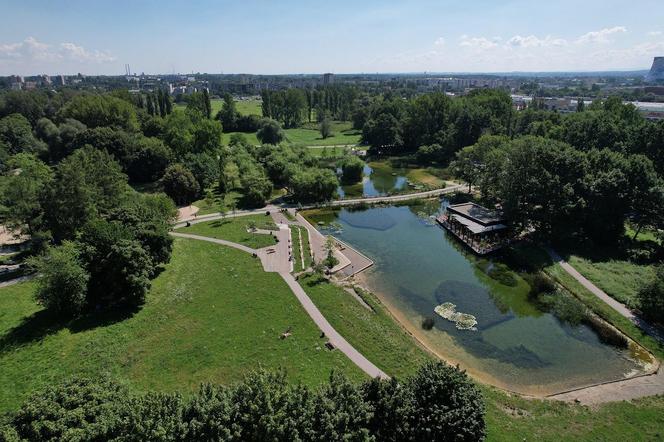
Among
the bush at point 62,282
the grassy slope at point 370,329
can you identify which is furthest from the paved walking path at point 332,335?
the bush at point 62,282

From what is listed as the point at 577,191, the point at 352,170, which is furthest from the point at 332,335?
the point at 352,170

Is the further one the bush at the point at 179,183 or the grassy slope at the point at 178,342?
the bush at the point at 179,183

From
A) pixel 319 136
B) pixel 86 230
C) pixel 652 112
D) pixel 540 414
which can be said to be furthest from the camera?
pixel 652 112

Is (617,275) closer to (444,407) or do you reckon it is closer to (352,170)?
(444,407)

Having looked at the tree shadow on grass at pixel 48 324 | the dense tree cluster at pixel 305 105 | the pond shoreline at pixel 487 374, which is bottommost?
the pond shoreline at pixel 487 374

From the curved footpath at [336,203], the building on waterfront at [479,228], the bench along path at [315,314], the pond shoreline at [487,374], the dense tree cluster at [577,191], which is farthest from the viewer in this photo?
the curved footpath at [336,203]

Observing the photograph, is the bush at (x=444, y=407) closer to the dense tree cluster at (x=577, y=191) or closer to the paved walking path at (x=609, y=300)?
the paved walking path at (x=609, y=300)

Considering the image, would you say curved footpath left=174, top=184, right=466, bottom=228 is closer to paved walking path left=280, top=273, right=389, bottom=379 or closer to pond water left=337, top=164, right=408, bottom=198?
pond water left=337, top=164, right=408, bottom=198

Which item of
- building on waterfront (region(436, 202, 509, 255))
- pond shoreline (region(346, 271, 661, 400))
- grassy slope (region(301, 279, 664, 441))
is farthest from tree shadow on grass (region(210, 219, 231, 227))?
building on waterfront (region(436, 202, 509, 255))
